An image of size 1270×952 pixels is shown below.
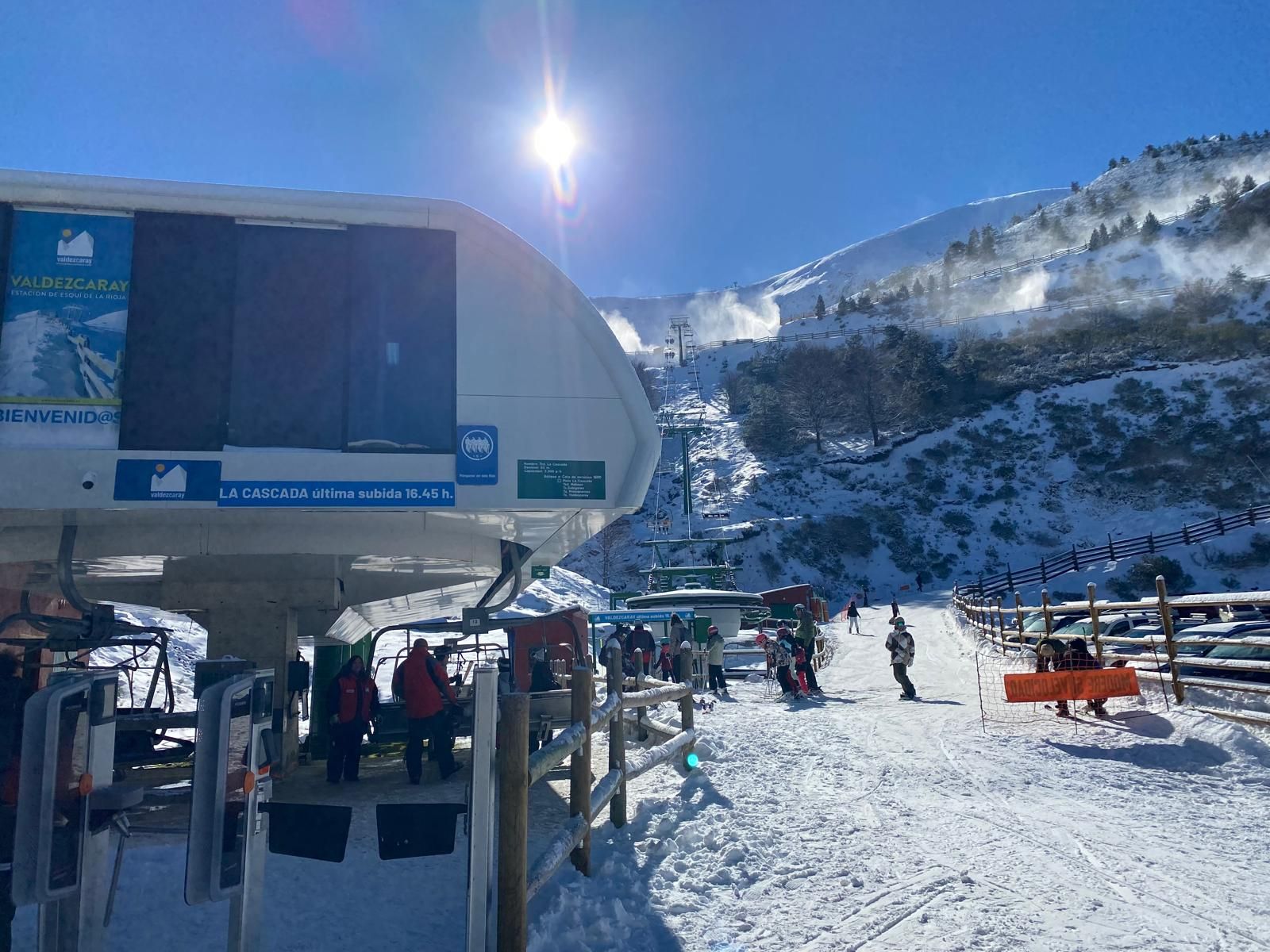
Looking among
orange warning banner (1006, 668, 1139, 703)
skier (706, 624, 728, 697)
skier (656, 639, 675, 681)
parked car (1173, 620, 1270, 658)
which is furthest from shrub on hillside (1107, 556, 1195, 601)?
orange warning banner (1006, 668, 1139, 703)

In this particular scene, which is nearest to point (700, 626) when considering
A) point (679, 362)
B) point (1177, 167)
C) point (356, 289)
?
point (356, 289)

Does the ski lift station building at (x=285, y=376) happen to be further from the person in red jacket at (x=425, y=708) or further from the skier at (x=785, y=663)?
the skier at (x=785, y=663)

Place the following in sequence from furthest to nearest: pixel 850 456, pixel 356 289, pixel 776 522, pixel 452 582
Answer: pixel 850 456 < pixel 776 522 < pixel 452 582 < pixel 356 289

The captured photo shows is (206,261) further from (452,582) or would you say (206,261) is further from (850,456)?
(850,456)

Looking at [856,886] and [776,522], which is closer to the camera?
[856,886]

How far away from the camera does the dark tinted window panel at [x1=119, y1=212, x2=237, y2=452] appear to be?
5.55 metres

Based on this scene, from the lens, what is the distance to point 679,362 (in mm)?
103500

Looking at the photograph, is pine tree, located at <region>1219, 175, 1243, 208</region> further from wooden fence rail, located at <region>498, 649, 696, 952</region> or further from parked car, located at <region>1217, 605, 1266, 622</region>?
wooden fence rail, located at <region>498, 649, 696, 952</region>

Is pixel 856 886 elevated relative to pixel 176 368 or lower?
lower

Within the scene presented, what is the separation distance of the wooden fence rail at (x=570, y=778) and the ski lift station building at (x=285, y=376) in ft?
5.10

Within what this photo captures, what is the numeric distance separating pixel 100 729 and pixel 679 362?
101041 millimetres

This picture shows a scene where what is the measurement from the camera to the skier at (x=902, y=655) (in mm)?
15422

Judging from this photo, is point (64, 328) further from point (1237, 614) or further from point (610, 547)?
point (610, 547)

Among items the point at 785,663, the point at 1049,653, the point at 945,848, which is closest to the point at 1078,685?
the point at 1049,653
